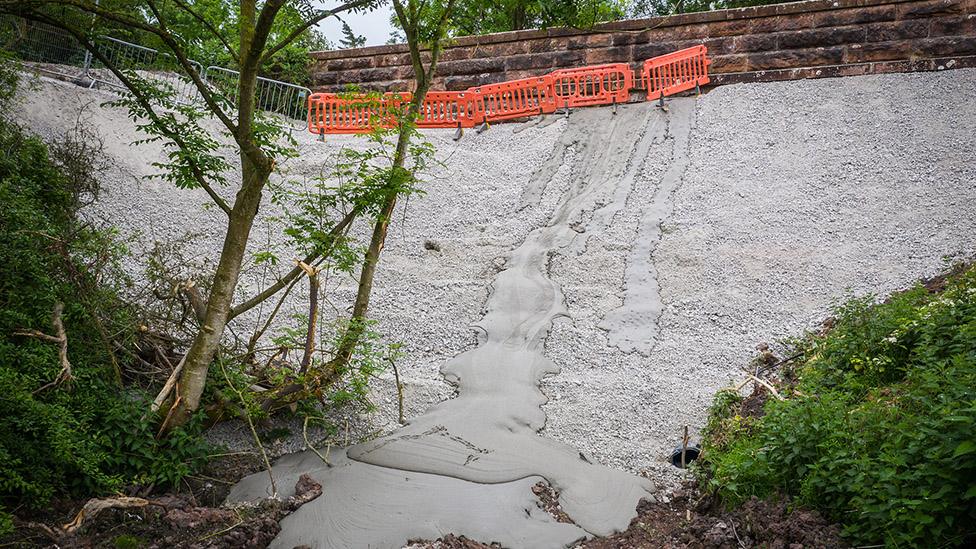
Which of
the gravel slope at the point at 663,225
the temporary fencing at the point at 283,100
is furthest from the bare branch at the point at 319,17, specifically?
the temporary fencing at the point at 283,100

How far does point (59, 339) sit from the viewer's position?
4566 millimetres

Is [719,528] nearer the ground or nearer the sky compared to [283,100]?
nearer the ground

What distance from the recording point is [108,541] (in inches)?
158

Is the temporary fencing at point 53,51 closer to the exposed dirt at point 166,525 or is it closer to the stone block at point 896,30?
the exposed dirt at point 166,525

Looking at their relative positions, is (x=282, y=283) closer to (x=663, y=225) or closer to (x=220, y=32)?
(x=220, y=32)

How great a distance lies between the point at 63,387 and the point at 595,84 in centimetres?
1082

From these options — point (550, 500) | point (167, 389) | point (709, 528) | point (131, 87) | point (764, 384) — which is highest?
point (131, 87)

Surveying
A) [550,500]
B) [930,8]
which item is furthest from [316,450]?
[930,8]

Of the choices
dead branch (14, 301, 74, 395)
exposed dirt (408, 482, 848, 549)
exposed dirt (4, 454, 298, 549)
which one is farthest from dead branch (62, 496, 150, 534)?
exposed dirt (408, 482, 848, 549)

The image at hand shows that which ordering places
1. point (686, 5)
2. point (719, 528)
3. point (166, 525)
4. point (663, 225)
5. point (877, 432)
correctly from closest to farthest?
point (877, 432)
point (719, 528)
point (166, 525)
point (663, 225)
point (686, 5)

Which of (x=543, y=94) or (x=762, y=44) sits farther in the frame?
(x=543, y=94)

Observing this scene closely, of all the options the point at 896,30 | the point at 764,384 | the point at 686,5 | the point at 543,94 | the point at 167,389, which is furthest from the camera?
the point at 686,5

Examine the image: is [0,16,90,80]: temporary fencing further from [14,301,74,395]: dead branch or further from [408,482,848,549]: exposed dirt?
[408,482,848,549]: exposed dirt

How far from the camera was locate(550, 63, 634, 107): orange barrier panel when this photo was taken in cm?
1252
